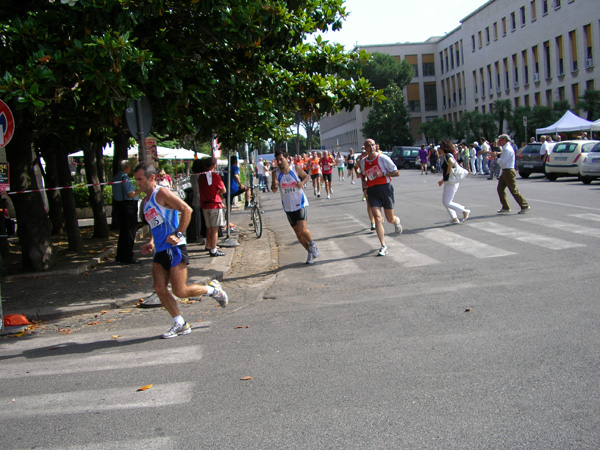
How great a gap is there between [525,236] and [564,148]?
1539 centimetres

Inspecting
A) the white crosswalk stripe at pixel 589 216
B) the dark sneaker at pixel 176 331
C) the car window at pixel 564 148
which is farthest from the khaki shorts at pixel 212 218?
the car window at pixel 564 148

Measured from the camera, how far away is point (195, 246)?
1351cm

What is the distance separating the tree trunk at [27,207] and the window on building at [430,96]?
79.9 metres

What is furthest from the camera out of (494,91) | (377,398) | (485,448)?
(494,91)

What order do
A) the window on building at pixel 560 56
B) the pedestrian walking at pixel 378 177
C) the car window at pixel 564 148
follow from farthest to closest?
1. the window on building at pixel 560 56
2. the car window at pixel 564 148
3. the pedestrian walking at pixel 378 177

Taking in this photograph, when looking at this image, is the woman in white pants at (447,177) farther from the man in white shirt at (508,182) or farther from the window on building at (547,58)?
the window on building at (547,58)

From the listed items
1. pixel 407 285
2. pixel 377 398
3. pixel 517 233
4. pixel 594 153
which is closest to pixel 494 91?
pixel 594 153

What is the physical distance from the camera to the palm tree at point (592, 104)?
125 feet

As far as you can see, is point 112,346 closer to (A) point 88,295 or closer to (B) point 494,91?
(A) point 88,295

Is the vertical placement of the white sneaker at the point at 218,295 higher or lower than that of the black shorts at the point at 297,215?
lower

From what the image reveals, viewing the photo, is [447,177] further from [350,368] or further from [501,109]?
[501,109]

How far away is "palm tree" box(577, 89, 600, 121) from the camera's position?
125ft

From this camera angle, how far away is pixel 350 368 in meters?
4.93

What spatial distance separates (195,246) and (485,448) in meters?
10.6
